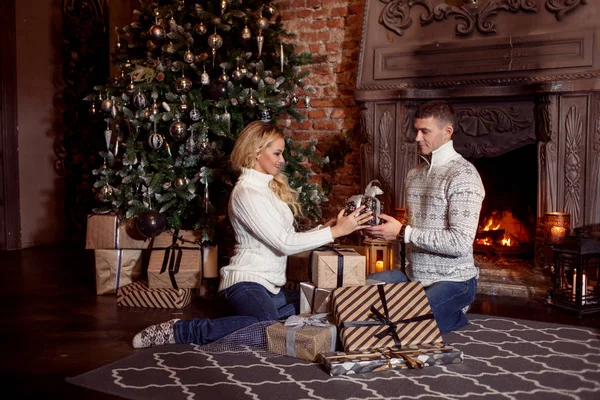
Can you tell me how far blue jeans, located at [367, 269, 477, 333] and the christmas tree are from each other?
4.73ft

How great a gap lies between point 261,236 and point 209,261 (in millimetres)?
1061

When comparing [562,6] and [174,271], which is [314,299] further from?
Result: [562,6]

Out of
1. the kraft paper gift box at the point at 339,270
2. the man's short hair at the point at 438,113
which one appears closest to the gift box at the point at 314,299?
the kraft paper gift box at the point at 339,270

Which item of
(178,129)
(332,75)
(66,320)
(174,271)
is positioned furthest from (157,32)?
(66,320)

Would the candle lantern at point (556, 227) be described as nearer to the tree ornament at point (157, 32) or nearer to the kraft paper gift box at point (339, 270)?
the kraft paper gift box at point (339, 270)

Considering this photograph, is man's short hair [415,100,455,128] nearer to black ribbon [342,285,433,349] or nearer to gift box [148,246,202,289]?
black ribbon [342,285,433,349]

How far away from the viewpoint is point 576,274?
387 centimetres

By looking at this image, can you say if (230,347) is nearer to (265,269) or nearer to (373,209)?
(265,269)

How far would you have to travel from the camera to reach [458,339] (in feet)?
10.7

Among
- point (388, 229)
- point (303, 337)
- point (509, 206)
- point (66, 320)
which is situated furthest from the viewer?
point (509, 206)

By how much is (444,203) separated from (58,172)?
15.8 feet

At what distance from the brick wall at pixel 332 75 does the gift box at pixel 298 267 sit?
120cm

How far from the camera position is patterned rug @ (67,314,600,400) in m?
2.53

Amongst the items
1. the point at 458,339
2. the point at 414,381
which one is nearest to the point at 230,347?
the point at 414,381
